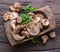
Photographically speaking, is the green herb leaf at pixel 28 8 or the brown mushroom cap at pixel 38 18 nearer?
the brown mushroom cap at pixel 38 18

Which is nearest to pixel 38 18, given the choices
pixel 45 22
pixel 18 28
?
pixel 45 22

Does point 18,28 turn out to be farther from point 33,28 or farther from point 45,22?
point 45,22

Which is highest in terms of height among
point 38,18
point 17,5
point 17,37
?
point 17,5

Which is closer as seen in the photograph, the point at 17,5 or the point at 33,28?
the point at 33,28

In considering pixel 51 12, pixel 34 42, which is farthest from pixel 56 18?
pixel 34 42

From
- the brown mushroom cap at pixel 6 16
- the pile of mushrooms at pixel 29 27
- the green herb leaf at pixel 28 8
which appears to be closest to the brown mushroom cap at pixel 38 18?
the pile of mushrooms at pixel 29 27

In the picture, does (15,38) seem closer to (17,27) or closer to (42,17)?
(17,27)

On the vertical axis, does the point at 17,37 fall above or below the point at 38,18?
below

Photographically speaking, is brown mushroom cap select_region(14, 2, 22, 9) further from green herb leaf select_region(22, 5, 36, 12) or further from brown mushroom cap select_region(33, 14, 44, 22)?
brown mushroom cap select_region(33, 14, 44, 22)

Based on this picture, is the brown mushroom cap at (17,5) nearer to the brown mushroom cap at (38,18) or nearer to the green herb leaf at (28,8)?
the green herb leaf at (28,8)
